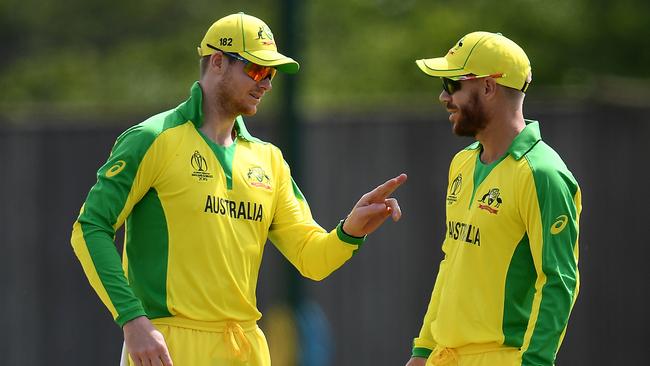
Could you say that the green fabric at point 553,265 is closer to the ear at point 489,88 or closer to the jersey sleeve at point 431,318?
the ear at point 489,88

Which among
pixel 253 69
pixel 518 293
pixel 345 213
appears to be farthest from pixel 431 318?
pixel 345 213

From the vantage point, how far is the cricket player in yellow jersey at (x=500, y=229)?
5.27m

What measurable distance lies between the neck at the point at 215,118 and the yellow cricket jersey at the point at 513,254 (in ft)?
3.41

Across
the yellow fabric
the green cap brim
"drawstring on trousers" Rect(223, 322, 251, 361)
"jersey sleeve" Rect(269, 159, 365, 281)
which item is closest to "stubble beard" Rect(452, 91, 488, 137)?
the green cap brim

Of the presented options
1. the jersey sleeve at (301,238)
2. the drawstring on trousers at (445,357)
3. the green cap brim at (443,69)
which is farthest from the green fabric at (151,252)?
the green cap brim at (443,69)

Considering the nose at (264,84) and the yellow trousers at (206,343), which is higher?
the nose at (264,84)

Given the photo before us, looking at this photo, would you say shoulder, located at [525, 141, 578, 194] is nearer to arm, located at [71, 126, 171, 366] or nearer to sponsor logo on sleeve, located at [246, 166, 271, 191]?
sponsor logo on sleeve, located at [246, 166, 271, 191]

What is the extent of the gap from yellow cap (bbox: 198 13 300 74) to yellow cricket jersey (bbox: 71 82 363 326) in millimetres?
240

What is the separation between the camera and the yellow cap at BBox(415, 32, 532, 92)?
5.67 metres

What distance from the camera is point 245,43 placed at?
587 centimetres

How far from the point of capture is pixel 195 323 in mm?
5688

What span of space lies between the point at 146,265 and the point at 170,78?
460 inches
